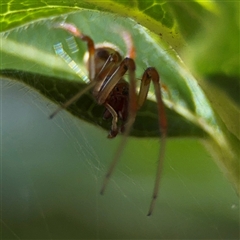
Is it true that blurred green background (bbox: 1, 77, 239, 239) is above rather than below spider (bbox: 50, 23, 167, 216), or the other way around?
below

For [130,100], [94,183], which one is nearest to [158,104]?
[130,100]

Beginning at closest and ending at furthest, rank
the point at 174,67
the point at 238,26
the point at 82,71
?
the point at 238,26 → the point at 174,67 → the point at 82,71

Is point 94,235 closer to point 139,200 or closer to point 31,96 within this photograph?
point 139,200

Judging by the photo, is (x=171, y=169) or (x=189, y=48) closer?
(x=189, y=48)

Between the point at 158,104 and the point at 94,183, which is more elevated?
the point at 158,104

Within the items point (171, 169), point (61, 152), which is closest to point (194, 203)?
point (171, 169)

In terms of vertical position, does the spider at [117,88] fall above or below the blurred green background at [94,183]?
above

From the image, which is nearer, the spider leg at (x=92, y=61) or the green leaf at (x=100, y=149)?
the green leaf at (x=100, y=149)

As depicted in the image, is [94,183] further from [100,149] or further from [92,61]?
[92,61]
